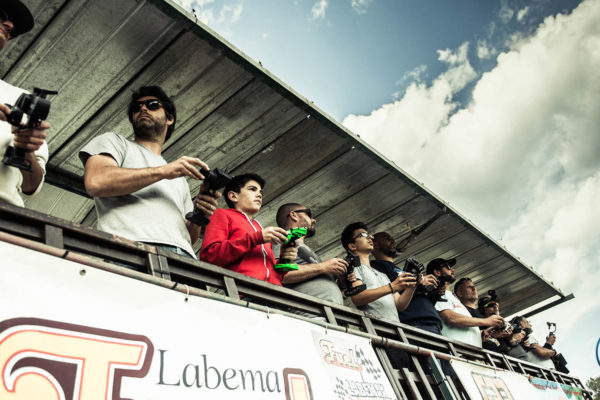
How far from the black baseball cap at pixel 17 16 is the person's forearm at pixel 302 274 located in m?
2.07

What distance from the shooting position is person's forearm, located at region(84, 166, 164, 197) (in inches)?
Answer: 81.8

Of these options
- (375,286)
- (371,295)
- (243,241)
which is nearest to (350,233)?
(375,286)

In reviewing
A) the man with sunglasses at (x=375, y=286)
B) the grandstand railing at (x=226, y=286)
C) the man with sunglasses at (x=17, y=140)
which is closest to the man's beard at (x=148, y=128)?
the man with sunglasses at (x=17, y=140)

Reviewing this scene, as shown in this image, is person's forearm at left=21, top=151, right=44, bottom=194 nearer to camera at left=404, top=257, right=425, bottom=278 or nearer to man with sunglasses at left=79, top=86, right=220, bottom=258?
man with sunglasses at left=79, top=86, right=220, bottom=258

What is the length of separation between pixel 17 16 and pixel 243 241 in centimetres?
167

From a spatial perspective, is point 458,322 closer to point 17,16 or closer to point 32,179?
point 32,179

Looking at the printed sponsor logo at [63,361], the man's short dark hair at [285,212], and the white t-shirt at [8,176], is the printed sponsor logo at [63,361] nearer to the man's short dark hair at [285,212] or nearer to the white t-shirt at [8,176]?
the white t-shirt at [8,176]

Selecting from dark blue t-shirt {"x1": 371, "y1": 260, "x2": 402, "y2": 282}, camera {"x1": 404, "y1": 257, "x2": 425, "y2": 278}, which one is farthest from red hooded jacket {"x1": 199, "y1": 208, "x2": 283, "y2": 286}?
dark blue t-shirt {"x1": 371, "y1": 260, "x2": 402, "y2": 282}

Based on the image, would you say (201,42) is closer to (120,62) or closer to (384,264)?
(120,62)

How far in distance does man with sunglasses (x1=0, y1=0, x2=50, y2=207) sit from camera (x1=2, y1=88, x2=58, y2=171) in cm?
3

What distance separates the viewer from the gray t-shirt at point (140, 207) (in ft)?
7.06

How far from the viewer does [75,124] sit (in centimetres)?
339

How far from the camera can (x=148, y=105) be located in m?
2.70

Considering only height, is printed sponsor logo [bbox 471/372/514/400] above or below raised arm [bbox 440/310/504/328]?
below
